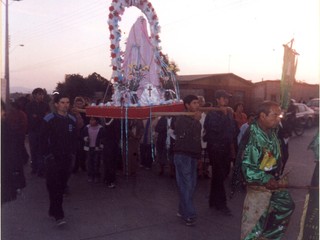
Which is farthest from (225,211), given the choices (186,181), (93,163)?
(93,163)

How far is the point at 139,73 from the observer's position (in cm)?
730

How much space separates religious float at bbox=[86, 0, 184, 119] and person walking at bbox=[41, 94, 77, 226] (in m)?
1.14

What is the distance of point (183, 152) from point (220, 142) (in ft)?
2.44

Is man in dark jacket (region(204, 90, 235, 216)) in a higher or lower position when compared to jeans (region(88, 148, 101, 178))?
higher

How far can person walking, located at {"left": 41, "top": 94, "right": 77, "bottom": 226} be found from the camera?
543 cm

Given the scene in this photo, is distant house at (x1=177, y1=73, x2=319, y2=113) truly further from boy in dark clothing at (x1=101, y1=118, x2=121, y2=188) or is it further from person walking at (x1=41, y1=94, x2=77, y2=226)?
person walking at (x1=41, y1=94, x2=77, y2=226)

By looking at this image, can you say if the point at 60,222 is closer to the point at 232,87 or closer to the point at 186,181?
the point at 186,181

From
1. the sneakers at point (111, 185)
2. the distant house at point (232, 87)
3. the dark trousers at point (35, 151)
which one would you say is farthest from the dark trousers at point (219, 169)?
the distant house at point (232, 87)

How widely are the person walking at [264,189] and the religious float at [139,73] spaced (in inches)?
103

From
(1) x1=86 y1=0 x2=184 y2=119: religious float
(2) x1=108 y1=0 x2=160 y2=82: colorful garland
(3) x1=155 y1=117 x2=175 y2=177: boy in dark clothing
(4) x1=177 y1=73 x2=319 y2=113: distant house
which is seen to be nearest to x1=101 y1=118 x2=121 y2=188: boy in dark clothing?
(1) x1=86 y1=0 x2=184 y2=119: religious float

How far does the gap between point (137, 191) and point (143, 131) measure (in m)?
2.26

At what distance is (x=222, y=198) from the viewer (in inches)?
238

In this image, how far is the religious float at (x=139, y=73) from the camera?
660cm

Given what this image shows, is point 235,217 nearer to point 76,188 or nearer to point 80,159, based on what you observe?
point 76,188
